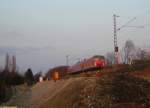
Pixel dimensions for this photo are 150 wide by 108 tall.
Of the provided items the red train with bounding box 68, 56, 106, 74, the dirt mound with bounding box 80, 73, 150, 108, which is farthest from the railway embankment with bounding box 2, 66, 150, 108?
the red train with bounding box 68, 56, 106, 74

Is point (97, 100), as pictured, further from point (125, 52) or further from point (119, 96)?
point (125, 52)

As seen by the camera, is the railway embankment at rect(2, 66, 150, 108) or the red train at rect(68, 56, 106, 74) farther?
the red train at rect(68, 56, 106, 74)

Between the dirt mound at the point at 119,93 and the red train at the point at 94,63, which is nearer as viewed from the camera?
the dirt mound at the point at 119,93

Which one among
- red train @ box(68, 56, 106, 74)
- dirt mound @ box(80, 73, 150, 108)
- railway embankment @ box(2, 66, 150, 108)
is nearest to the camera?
dirt mound @ box(80, 73, 150, 108)

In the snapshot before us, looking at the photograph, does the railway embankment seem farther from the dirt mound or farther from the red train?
the red train

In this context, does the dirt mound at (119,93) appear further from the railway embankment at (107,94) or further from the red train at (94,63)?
the red train at (94,63)

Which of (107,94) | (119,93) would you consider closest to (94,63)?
(119,93)

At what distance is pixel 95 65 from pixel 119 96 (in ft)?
79.0

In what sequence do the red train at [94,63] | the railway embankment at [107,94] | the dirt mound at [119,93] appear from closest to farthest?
the dirt mound at [119,93] < the railway embankment at [107,94] < the red train at [94,63]

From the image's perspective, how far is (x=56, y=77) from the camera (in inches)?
2227

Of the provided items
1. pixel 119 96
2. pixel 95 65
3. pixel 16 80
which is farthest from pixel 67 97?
pixel 16 80

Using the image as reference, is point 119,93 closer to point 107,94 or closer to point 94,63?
point 107,94

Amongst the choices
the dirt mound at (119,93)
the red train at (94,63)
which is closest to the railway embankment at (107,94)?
the dirt mound at (119,93)

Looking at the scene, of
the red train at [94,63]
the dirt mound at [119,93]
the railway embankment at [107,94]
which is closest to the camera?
the dirt mound at [119,93]
